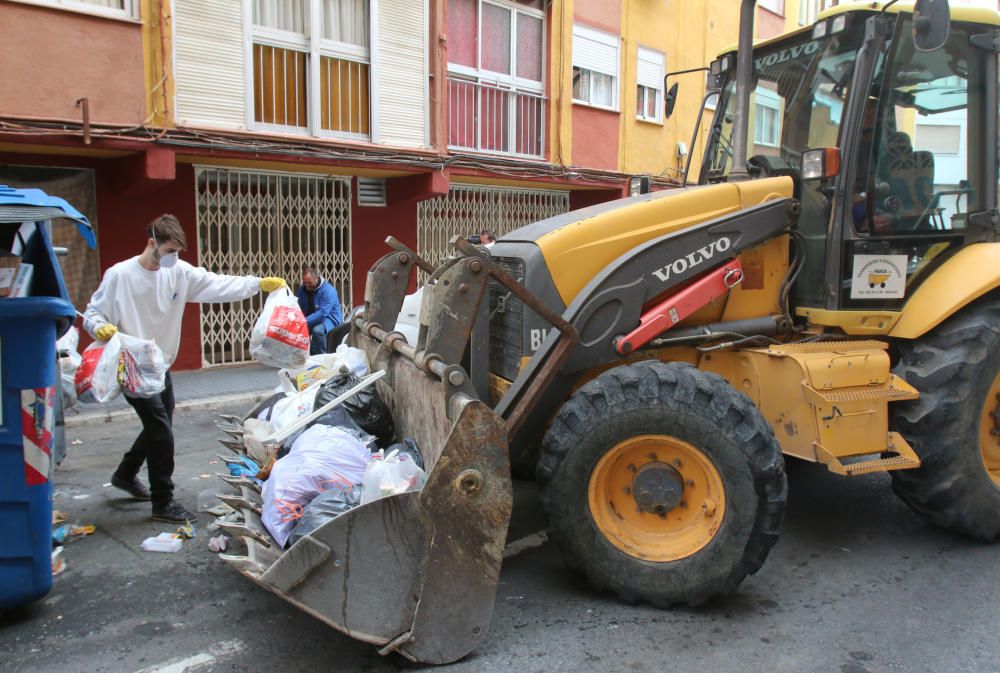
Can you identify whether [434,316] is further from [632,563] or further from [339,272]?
[339,272]

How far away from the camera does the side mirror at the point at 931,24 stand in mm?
3752

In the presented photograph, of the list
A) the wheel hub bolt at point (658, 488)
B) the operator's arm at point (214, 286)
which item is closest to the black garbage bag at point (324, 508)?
the wheel hub bolt at point (658, 488)

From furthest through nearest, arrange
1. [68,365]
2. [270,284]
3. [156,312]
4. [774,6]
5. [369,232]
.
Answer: [774,6]
[369,232]
[68,365]
[270,284]
[156,312]

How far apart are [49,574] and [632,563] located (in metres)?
2.58

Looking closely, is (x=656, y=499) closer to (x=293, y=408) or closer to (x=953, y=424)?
(x=953, y=424)

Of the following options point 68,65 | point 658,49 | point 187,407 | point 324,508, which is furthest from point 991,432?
point 658,49

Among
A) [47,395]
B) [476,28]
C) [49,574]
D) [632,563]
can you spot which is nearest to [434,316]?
[632,563]

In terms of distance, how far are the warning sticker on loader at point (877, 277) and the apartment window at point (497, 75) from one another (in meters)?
9.18

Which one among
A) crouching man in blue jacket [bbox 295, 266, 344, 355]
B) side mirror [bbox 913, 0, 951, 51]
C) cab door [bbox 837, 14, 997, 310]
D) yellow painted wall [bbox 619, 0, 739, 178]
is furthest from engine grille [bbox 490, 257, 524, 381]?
yellow painted wall [bbox 619, 0, 739, 178]

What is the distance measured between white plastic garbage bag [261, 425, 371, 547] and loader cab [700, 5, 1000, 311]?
2701 millimetres

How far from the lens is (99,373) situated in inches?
169

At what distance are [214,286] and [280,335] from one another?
59 cm

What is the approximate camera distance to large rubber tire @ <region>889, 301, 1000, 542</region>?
4.14 m

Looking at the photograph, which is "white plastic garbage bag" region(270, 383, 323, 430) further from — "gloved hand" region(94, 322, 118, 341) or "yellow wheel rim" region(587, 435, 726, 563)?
"yellow wheel rim" region(587, 435, 726, 563)
